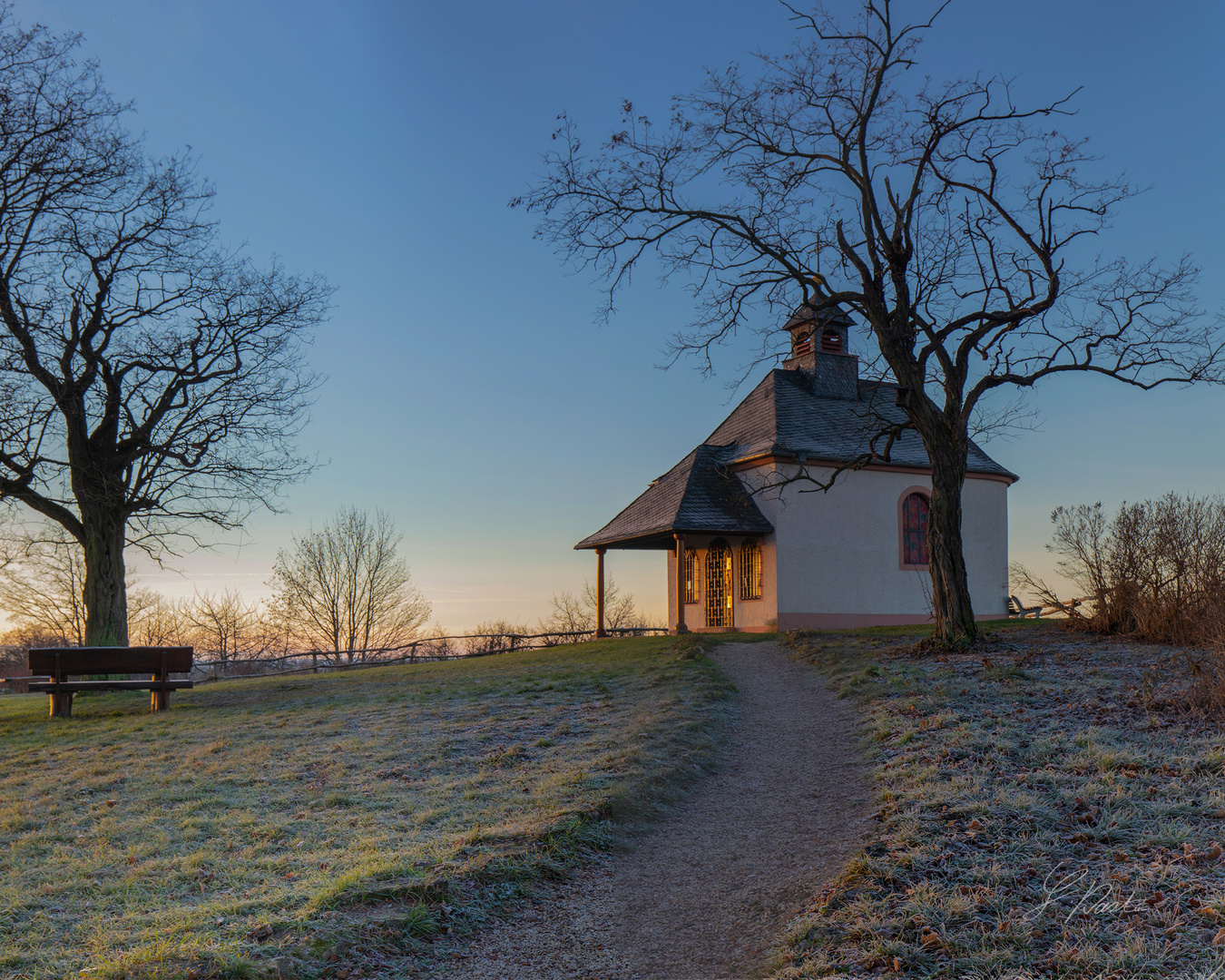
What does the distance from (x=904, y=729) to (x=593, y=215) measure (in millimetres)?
10945

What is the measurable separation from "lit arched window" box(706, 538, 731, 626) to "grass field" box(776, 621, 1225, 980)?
38.7ft

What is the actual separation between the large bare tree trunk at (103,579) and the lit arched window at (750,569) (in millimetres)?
14327

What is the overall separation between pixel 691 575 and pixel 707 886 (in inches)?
709

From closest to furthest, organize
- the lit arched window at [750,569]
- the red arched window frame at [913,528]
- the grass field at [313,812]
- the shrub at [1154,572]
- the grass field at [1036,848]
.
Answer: the grass field at [1036,848]
the grass field at [313,812]
the shrub at [1154,572]
the lit arched window at [750,569]
the red arched window frame at [913,528]

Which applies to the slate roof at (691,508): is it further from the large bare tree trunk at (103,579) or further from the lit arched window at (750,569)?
the large bare tree trunk at (103,579)

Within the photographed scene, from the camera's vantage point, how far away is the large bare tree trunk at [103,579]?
60.5 feet

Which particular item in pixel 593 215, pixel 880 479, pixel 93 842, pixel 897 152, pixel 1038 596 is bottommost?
pixel 93 842

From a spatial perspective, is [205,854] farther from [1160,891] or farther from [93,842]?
[1160,891]

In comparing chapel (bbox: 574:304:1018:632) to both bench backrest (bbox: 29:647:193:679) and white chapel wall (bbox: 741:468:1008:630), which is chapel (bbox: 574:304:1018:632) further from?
bench backrest (bbox: 29:647:193:679)

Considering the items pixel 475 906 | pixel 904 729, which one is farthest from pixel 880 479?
pixel 475 906

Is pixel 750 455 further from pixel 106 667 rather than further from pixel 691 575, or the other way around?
pixel 106 667

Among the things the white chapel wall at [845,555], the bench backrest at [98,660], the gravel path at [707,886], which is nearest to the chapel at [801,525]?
the white chapel wall at [845,555]

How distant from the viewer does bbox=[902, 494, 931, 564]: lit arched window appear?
2283 cm

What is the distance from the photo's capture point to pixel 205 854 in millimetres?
6871
